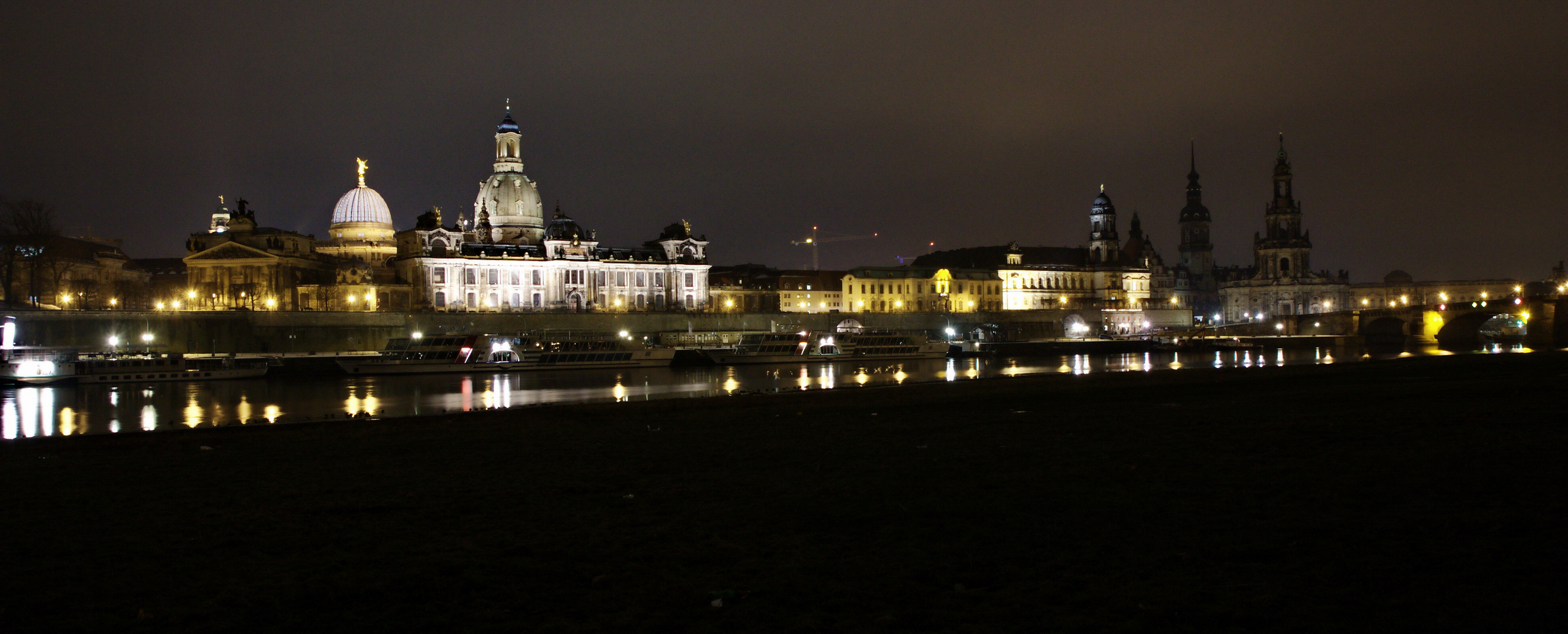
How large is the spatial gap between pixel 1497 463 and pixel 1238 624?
24.3 ft

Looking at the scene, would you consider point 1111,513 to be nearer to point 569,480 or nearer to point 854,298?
point 569,480

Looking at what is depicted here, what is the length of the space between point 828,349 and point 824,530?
6081cm

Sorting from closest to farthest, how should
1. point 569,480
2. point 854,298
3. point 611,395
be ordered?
point 569,480, point 611,395, point 854,298

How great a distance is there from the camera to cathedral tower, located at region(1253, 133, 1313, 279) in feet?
495

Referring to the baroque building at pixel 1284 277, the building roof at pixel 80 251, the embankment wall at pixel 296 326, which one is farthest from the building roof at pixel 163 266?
the baroque building at pixel 1284 277

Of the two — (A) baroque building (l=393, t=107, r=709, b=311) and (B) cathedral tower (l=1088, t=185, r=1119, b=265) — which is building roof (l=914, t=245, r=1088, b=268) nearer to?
(B) cathedral tower (l=1088, t=185, r=1119, b=265)

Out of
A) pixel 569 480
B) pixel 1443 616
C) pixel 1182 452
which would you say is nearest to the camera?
pixel 1443 616

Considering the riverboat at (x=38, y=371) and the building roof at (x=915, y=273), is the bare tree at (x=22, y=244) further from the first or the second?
the building roof at (x=915, y=273)

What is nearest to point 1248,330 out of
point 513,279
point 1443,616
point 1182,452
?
point 513,279

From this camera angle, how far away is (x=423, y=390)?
148 ft

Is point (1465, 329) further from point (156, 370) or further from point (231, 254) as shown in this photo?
point (231, 254)

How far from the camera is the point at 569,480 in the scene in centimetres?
1316

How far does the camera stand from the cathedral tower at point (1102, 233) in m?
153

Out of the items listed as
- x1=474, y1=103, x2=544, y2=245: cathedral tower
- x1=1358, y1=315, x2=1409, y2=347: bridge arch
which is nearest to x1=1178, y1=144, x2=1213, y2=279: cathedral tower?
x1=1358, y1=315, x2=1409, y2=347: bridge arch
